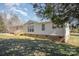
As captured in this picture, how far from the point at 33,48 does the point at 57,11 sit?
1.56 ft

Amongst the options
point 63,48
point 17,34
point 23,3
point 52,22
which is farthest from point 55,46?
point 23,3

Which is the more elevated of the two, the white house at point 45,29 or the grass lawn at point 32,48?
the white house at point 45,29

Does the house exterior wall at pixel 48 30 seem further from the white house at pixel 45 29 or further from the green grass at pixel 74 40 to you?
the green grass at pixel 74 40

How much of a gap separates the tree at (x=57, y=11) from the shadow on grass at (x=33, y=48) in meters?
0.26

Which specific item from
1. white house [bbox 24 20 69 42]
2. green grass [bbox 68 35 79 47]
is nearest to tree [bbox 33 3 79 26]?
white house [bbox 24 20 69 42]

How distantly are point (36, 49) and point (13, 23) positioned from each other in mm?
371

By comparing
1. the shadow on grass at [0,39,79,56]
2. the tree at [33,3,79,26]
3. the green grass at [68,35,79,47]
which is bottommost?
the shadow on grass at [0,39,79,56]

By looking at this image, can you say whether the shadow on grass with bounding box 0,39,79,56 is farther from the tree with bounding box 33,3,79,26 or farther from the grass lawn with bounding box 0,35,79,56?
the tree with bounding box 33,3,79,26

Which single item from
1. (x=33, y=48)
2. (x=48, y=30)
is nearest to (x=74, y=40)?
(x=48, y=30)

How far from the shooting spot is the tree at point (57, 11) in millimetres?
2180

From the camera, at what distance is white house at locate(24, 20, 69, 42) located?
7.14 feet

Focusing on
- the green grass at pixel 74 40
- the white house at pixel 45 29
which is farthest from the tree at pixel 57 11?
the green grass at pixel 74 40

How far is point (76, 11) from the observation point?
7.22 ft

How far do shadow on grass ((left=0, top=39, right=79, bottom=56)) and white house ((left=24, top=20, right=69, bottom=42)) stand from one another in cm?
10
